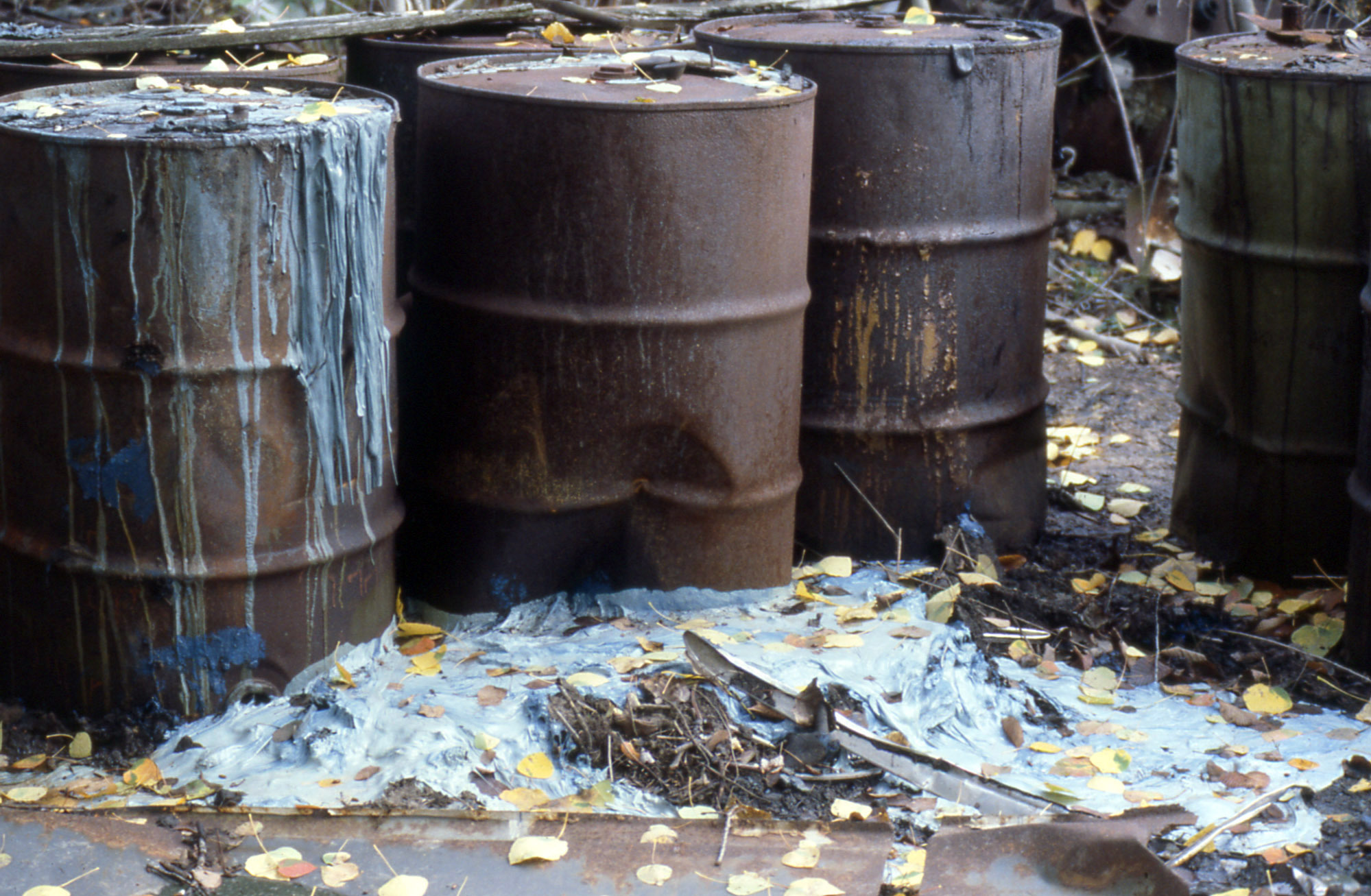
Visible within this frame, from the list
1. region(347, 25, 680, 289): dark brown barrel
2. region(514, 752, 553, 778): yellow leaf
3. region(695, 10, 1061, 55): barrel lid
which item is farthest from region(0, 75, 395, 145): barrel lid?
region(514, 752, 553, 778): yellow leaf

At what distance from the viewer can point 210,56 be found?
12.4 ft

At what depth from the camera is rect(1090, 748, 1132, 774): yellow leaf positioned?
2902 millimetres

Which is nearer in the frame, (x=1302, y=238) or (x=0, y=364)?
(x=0, y=364)

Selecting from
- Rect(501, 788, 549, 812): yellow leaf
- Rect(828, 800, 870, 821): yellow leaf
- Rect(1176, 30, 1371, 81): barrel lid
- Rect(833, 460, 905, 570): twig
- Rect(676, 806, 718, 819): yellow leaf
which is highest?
Rect(1176, 30, 1371, 81): barrel lid

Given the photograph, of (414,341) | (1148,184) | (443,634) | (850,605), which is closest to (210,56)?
(414,341)

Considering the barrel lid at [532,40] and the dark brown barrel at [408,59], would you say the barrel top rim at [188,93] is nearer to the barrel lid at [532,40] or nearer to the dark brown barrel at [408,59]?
the dark brown barrel at [408,59]

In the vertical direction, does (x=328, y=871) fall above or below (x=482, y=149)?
below

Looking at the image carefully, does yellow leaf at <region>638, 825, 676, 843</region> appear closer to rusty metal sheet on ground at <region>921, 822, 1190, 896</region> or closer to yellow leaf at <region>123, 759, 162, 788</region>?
rusty metal sheet on ground at <region>921, 822, 1190, 896</region>

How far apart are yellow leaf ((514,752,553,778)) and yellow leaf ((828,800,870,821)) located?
534mm

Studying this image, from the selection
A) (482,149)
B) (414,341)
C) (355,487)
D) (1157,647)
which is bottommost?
(1157,647)

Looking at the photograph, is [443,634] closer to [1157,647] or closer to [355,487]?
[355,487]

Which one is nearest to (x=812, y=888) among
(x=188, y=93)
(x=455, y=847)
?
(x=455, y=847)

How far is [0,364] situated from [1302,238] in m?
2.94

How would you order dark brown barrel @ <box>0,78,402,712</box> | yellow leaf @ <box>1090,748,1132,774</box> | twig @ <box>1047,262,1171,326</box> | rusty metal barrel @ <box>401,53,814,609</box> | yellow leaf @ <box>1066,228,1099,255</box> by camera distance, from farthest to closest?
yellow leaf @ <box>1066,228,1099,255</box> → twig @ <box>1047,262,1171,326</box> → rusty metal barrel @ <box>401,53,814,609</box> → yellow leaf @ <box>1090,748,1132,774</box> → dark brown barrel @ <box>0,78,402,712</box>
